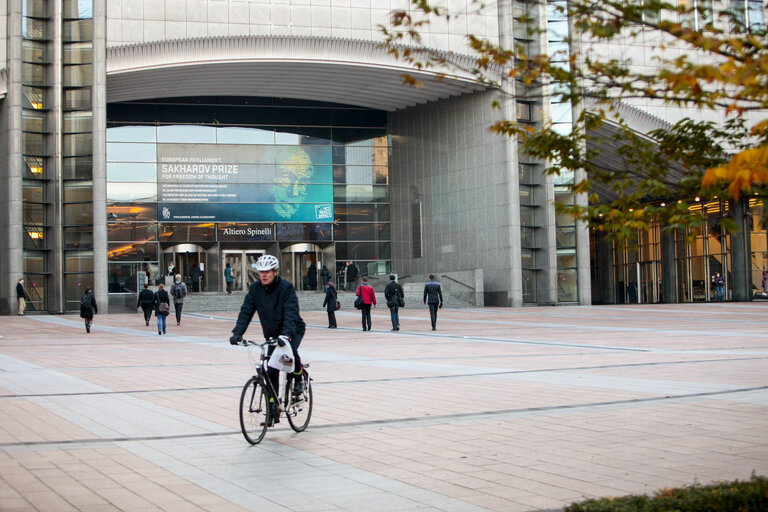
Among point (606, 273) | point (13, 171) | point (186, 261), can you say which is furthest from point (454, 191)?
point (13, 171)

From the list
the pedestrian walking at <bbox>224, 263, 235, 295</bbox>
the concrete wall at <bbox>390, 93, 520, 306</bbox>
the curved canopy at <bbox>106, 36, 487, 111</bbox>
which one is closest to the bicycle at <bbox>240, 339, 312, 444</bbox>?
the curved canopy at <bbox>106, 36, 487, 111</bbox>

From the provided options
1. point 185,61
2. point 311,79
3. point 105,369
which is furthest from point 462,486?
point 311,79

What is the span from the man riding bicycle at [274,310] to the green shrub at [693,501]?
384 cm

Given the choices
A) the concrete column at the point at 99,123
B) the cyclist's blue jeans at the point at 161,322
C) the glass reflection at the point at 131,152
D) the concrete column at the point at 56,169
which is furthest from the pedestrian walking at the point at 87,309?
the glass reflection at the point at 131,152

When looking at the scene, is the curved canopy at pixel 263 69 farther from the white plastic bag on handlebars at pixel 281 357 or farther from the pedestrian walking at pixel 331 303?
the white plastic bag on handlebars at pixel 281 357

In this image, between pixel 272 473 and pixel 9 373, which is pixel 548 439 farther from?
pixel 9 373

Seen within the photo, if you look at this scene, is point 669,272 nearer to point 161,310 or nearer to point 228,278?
point 228,278

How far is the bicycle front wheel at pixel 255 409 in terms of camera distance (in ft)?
25.9

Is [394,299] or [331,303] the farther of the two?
[331,303]

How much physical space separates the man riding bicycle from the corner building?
31.0 m

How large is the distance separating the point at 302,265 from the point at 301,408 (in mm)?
41621

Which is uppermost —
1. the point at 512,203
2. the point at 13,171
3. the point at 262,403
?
the point at 13,171

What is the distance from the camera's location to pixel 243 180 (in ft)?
160

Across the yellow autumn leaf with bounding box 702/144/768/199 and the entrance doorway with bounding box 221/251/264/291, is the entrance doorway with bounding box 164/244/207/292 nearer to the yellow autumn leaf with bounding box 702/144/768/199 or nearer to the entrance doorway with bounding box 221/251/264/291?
the entrance doorway with bounding box 221/251/264/291
